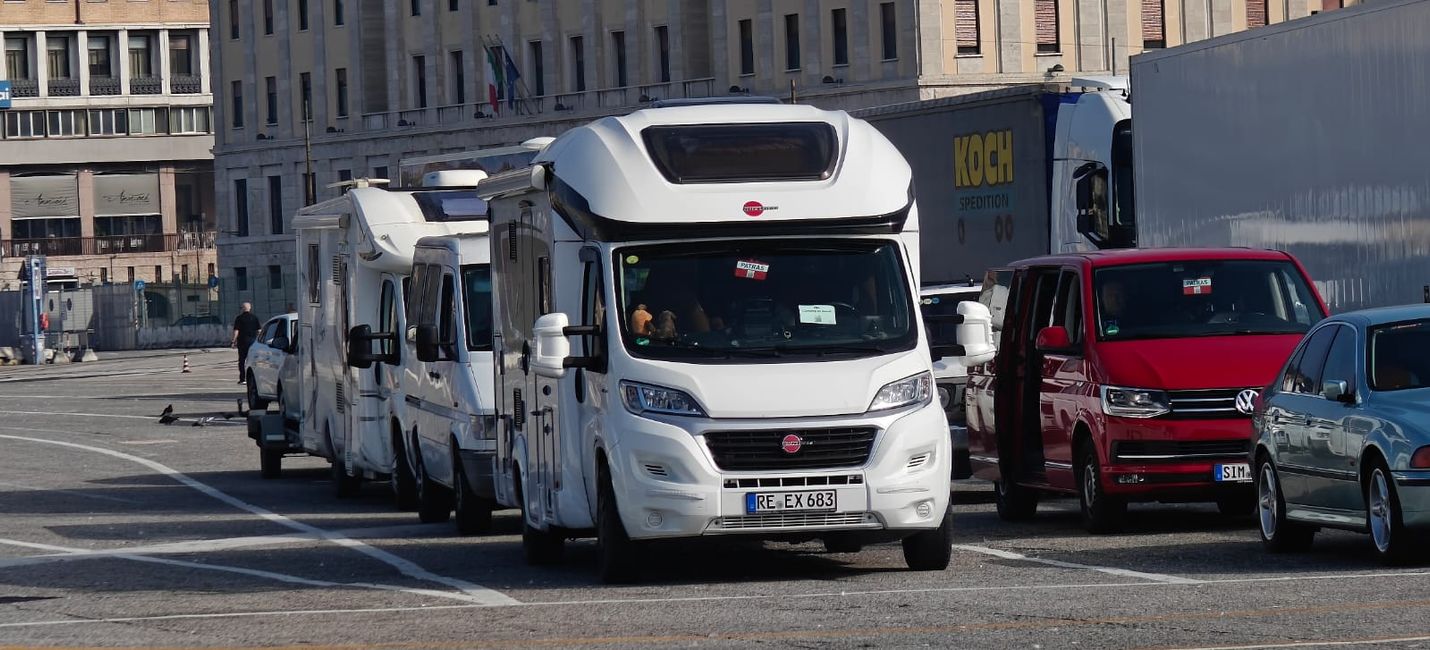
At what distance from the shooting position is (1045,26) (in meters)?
84.3

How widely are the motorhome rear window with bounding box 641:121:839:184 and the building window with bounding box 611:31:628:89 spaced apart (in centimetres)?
8105

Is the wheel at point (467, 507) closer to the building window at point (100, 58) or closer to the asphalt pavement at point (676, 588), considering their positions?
the asphalt pavement at point (676, 588)

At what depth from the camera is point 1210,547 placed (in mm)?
15586

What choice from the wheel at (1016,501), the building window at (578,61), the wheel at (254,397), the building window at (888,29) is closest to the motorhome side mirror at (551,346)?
the wheel at (1016,501)

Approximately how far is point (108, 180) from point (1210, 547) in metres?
122

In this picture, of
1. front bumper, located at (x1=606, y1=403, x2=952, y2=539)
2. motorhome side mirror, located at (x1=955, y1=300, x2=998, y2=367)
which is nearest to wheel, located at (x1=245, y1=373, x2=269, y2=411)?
→ motorhome side mirror, located at (x1=955, y1=300, x2=998, y2=367)

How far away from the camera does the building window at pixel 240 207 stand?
386 ft

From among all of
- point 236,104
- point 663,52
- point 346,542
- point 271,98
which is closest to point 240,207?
point 236,104

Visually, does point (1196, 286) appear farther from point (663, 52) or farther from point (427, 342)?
point (663, 52)

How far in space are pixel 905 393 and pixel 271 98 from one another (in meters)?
103

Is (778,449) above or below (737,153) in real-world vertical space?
below

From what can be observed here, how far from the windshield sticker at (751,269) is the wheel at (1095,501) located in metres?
3.34

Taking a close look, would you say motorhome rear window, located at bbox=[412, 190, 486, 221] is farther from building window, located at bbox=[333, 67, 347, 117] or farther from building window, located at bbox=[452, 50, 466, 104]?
Result: building window, located at bbox=[333, 67, 347, 117]

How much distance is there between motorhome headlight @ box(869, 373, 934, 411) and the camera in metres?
13.8
